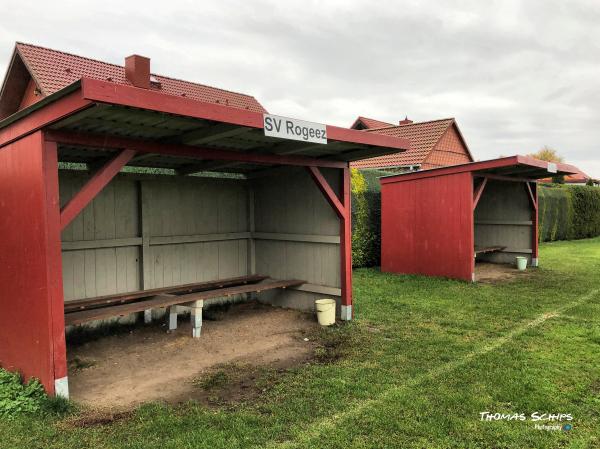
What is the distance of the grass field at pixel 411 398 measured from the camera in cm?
300

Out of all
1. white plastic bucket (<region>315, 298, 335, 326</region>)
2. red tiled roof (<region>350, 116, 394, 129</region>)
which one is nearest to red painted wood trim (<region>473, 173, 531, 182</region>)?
white plastic bucket (<region>315, 298, 335, 326</region>)

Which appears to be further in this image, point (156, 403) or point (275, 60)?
point (275, 60)

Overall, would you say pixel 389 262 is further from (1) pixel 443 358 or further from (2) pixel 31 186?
(2) pixel 31 186

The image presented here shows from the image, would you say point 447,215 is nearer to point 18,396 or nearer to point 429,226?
point 429,226

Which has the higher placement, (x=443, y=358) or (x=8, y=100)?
(x=8, y=100)

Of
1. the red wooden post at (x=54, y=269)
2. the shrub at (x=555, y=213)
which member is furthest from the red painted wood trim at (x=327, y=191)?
the shrub at (x=555, y=213)

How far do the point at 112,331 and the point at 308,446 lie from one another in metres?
3.80

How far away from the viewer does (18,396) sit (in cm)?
365

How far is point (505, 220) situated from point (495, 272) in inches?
94.8

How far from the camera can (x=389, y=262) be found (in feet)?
35.8

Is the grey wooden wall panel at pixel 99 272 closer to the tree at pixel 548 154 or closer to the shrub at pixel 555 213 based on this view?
the shrub at pixel 555 213

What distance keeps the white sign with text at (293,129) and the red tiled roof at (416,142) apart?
45.8 feet

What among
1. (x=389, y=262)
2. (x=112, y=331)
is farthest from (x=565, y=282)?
(x=112, y=331)

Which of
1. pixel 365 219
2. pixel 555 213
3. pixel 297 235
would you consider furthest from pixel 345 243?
pixel 555 213
